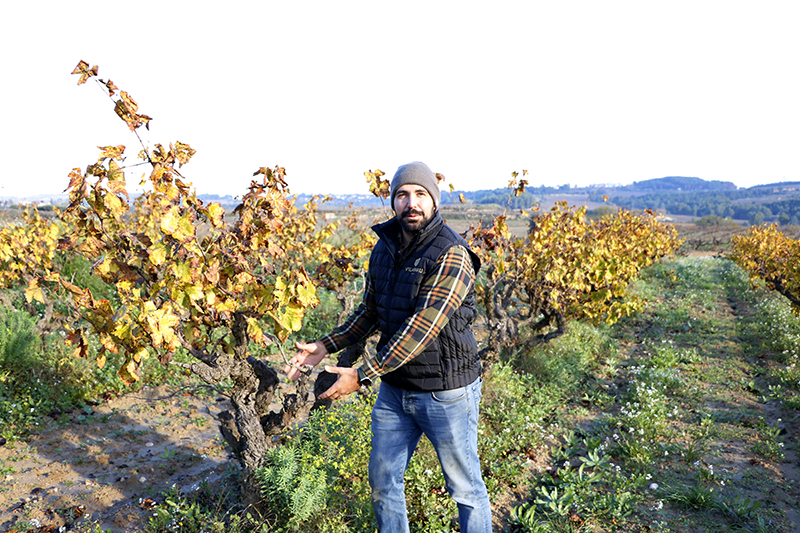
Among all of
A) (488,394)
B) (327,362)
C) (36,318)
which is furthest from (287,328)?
(36,318)

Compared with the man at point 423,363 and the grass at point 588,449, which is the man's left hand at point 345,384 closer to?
the man at point 423,363

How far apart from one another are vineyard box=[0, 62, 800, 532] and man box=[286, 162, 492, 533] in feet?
1.68

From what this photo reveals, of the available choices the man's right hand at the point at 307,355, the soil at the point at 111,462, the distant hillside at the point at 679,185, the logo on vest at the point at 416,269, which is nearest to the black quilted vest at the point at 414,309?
the logo on vest at the point at 416,269

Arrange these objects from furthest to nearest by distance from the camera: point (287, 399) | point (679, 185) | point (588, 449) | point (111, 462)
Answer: point (679, 185), point (588, 449), point (111, 462), point (287, 399)

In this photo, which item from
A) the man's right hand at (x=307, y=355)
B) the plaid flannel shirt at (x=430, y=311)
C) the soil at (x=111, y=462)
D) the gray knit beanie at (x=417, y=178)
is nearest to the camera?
the plaid flannel shirt at (x=430, y=311)

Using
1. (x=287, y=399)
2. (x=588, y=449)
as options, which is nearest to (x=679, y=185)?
(x=588, y=449)

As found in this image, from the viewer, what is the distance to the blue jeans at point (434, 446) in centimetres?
205

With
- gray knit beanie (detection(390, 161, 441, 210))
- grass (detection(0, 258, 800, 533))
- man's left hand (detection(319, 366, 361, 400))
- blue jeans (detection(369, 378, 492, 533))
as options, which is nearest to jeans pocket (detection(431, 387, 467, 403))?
blue jeans (detection(369, 378, 492, 533))

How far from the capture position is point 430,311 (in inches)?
76.7

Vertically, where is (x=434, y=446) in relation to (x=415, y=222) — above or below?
below

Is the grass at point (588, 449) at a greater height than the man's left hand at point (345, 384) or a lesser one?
lesser

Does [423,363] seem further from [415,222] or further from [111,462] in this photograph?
[111,462]

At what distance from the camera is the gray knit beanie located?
7.04 feet

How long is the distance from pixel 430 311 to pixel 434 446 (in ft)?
2.36
